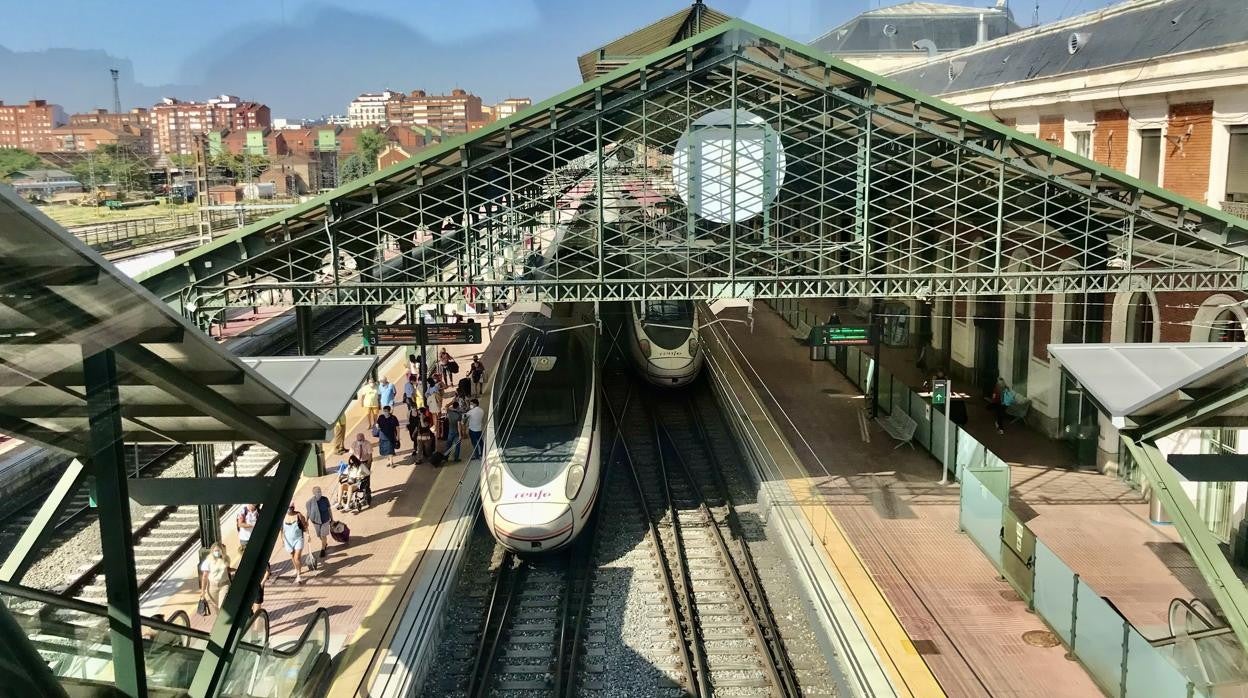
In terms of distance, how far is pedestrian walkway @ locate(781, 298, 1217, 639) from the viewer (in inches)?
467

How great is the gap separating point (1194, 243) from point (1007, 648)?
717 centimetres

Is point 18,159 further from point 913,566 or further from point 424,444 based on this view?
point 913,566

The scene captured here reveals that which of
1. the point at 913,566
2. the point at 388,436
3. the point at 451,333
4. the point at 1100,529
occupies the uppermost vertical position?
the point at 451,333

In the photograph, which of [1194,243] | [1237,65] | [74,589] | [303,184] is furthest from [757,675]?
[303,184]

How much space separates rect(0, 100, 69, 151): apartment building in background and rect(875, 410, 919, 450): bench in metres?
14.7

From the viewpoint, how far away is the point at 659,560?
14.1 m

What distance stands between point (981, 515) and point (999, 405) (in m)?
6.94

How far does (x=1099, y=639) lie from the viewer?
31.3 feet

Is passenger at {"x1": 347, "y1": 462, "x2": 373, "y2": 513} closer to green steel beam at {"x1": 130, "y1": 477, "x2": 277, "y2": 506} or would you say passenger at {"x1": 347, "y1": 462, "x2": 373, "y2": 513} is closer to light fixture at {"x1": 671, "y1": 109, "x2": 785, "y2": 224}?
light fixture at {"x1": 671, "y1": 109, "x2": 785, "y2": 224}

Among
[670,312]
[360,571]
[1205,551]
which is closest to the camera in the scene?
[1205,551]

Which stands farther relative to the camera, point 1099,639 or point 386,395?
point 386,395

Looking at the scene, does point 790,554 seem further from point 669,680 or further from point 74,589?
point 74,589

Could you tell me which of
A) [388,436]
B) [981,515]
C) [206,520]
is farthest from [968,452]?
[206,520]

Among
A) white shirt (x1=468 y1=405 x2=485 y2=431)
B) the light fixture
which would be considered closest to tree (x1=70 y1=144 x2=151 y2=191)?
white shirt (x1=468 y1=405 x2=485 y2=431)
